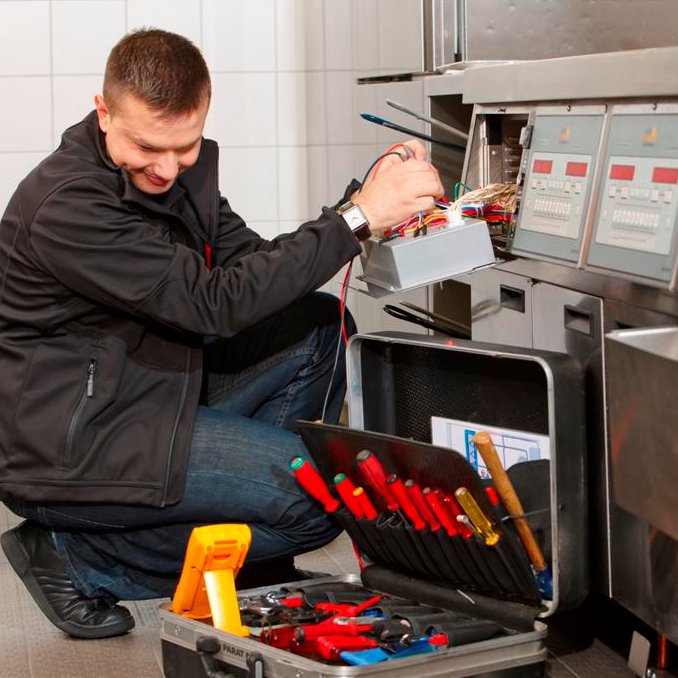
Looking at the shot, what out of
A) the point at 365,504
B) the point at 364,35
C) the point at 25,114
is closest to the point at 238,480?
the point at 365,504

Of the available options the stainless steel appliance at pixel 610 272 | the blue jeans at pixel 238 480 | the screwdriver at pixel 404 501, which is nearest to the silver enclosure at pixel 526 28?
the stainless steel appliance at pixel 610 272

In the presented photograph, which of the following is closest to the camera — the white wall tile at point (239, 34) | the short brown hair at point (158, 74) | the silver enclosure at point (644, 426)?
the silver enclosure at point (644, 426)

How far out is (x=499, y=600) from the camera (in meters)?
1.68

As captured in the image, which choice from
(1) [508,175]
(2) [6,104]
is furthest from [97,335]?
(2) [6,104]

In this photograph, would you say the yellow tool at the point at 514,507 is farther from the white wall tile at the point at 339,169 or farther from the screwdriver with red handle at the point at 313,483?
the white wall tile at the point at 339,169

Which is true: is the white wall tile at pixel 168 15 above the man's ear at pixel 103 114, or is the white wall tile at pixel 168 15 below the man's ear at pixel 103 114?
above

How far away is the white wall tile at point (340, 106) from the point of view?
318 centimetres

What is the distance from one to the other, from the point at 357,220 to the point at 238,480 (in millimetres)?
468

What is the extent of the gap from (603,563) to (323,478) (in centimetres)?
46

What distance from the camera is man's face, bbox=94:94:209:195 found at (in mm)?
1771

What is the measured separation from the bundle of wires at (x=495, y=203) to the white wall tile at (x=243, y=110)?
1702mm

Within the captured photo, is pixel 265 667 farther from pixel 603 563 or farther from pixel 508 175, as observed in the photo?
pixel 508 175

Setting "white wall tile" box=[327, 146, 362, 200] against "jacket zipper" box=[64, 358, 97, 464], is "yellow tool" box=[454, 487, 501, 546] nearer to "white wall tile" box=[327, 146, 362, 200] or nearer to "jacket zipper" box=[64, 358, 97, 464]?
A: "jacket zipper" box=[64, 358, 97, 464]

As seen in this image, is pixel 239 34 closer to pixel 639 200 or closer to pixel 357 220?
pixel 357 220
